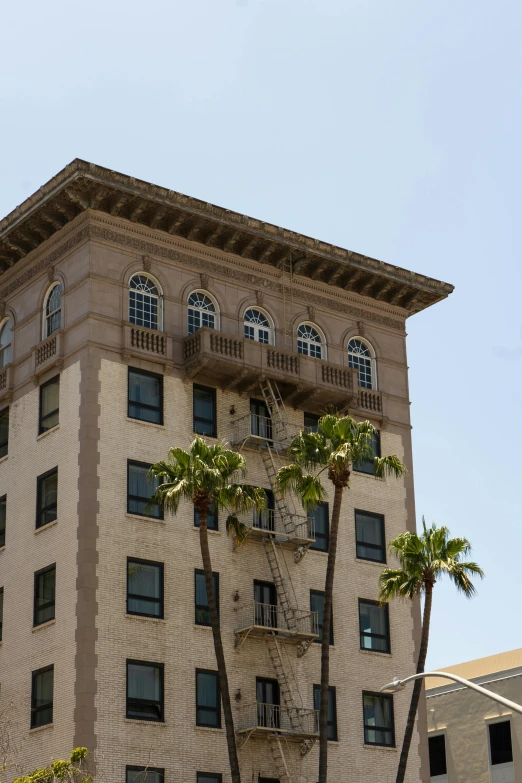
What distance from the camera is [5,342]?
54.3m

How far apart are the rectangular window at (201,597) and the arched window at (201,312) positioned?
9.37 m

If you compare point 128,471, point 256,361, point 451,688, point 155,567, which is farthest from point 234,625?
point 451,688

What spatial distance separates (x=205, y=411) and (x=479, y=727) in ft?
79.5

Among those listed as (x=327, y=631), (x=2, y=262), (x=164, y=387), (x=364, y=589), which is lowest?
(x=327, y=631)

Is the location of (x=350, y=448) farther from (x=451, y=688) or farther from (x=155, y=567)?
(x=451, y=688)

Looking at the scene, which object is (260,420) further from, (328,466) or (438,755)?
(438,755)

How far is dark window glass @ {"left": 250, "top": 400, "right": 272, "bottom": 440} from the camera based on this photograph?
5200 cm

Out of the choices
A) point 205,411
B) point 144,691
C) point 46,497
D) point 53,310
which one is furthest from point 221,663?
point 53,310

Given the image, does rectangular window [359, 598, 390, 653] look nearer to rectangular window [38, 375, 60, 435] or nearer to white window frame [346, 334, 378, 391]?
white window frame [346, 334, 378, 391]

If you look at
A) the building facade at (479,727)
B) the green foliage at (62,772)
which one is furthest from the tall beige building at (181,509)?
the building facade at (479,727)

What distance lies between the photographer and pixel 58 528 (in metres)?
47.3

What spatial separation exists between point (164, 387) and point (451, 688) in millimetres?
26484

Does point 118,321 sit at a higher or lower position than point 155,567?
higher


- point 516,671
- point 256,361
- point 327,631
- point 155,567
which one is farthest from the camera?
point 516,671
